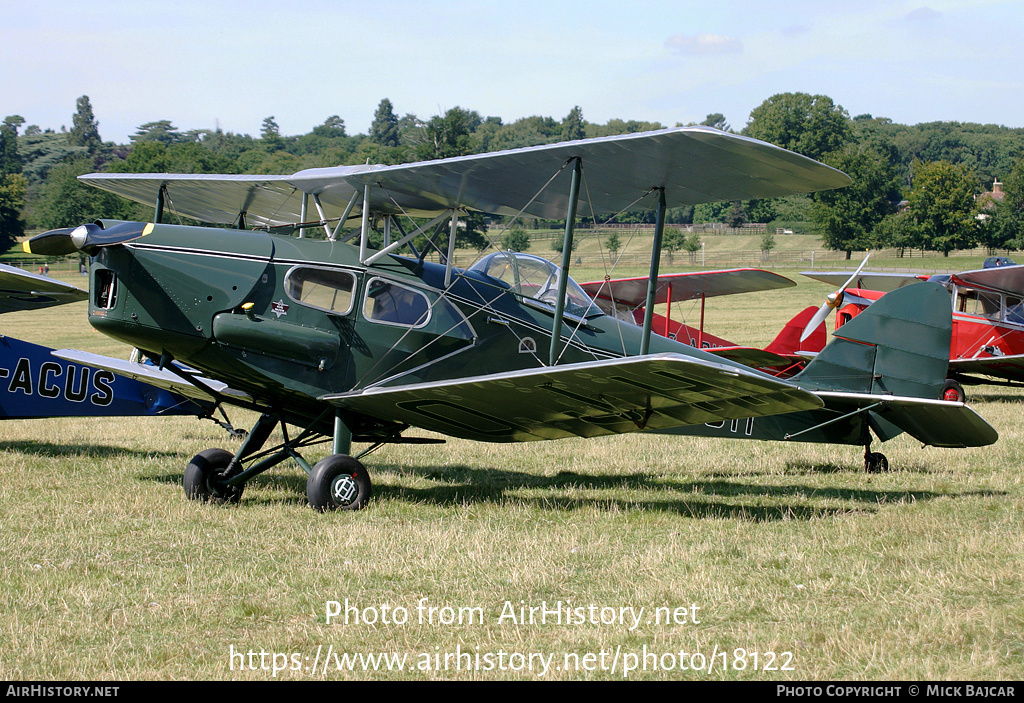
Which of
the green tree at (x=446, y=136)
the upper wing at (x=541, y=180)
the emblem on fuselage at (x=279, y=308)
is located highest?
the green tree at (x=446, y=136)

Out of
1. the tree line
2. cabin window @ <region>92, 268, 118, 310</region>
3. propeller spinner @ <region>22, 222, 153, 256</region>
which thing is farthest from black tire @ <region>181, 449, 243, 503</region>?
the tree line

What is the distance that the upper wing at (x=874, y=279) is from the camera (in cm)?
1814

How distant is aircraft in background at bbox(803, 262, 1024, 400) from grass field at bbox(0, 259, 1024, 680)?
680cm

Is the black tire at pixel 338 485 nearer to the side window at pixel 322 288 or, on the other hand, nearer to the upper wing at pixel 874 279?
the side window at pixel 322 288

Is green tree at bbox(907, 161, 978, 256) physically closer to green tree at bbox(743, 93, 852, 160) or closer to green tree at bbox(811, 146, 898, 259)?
green tree at bbox(811, 146, 898, 259)

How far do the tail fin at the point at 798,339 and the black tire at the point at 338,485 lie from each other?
1007 cm

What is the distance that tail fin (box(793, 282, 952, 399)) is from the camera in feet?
28.5

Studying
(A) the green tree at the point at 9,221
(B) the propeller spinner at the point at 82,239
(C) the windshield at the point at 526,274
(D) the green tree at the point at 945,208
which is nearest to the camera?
(B) the propeller spinner at the point at 82,239

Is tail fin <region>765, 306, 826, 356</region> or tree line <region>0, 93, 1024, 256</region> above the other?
tree line <region>0, 93, 1024, 256</region>

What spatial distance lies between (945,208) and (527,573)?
80892mm

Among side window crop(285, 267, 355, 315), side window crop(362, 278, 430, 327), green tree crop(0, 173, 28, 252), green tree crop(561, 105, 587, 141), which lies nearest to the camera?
side window crop(285, 267, 355, 315)

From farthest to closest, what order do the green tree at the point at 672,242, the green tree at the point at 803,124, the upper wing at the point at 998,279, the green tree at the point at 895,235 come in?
the green tree at the point at 803,124 < the green tree at the point at 895,235 < the green tree at the point at 672,242 < the upper wing at the point at 998,279

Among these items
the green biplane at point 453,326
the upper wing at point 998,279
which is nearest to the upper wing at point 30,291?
the green biplane at point 453,326

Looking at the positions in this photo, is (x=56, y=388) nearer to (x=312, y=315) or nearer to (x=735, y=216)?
(x=312, y=315)
